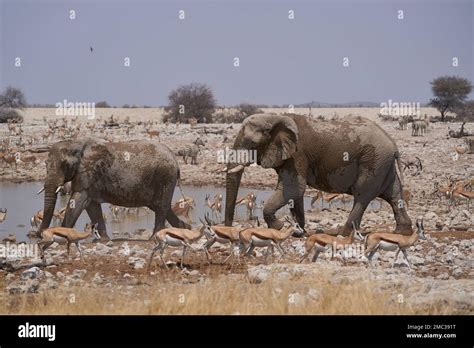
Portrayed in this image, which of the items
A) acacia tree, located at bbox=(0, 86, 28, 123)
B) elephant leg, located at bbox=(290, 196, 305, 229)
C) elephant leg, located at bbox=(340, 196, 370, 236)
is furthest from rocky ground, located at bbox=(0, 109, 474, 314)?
acacia tree, located at bbox=(0, 86, 28, 123)

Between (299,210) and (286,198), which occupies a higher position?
(286,198)

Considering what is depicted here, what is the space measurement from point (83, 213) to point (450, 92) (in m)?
31.2

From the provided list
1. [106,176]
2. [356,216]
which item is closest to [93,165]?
[106,176]

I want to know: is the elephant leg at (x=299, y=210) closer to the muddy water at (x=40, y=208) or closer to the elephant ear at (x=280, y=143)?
the elephant ear at (x=280, y=143)

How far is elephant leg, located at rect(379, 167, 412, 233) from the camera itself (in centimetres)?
1780

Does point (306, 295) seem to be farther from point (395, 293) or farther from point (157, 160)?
point (157, 160)

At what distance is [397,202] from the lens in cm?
1792

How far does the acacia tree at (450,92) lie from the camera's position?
50.6 meters

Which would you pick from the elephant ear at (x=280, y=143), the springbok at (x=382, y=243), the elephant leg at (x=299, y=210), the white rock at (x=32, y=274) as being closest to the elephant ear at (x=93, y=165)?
the elephant ear at (x=280, y=143)

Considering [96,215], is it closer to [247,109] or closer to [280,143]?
[280,143]

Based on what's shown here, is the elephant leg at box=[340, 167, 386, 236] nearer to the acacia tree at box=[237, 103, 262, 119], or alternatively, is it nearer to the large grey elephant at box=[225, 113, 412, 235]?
the large grey elephant at box=[225, 113, 412, 235]

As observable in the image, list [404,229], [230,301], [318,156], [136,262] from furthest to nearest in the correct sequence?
[404,229]
[318,156]
[136,262]
[230,301]

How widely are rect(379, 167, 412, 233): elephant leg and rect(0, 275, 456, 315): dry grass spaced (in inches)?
225

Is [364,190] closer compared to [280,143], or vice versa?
[280,143]
